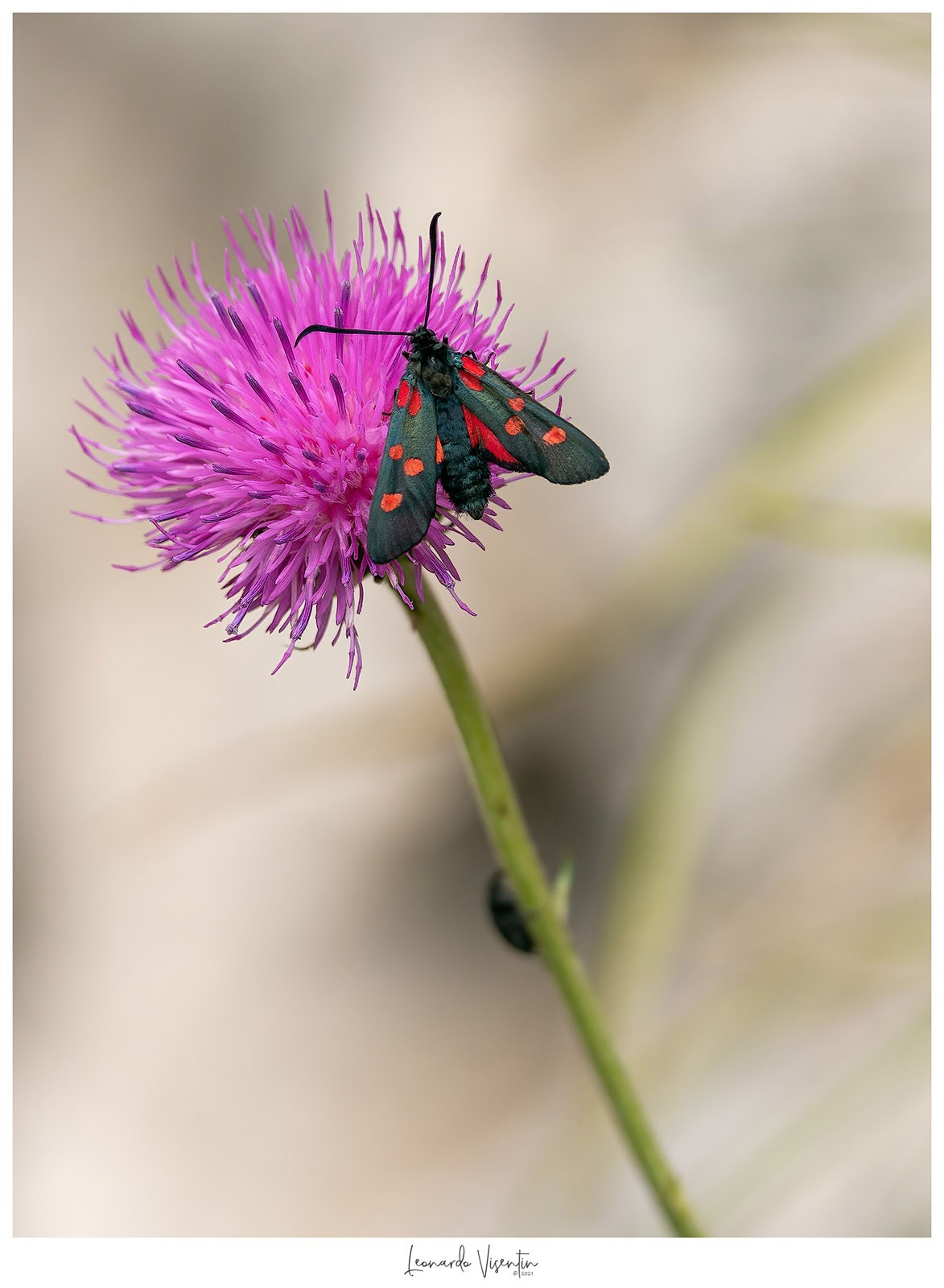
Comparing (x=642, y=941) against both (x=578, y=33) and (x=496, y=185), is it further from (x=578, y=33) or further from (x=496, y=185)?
(x=578, y=33)

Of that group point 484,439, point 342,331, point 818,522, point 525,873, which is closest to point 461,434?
point 484,439

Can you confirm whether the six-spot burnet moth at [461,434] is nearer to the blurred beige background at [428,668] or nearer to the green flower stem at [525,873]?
the green flower stem at [525,873]

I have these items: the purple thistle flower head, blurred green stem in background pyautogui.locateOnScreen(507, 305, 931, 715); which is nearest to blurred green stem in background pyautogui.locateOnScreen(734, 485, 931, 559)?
blurred green stem in background pyautogui.locateOnScreen(507, 305, 931, 715)

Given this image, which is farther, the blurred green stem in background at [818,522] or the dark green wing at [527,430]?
the blurred green stem in background at [818,522]

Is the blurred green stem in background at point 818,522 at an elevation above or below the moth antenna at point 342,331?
below
